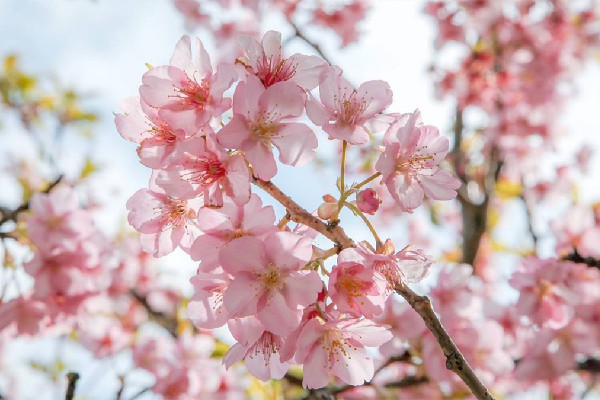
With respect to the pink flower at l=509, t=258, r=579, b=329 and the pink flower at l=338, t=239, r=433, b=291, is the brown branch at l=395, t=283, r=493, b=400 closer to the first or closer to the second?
the pink flower at l=338, t=239, r=433, b=291

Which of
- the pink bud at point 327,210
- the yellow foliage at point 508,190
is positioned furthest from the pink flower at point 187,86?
the yellow foliage at point 508,190

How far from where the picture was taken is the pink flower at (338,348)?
136cm

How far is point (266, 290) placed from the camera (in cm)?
133

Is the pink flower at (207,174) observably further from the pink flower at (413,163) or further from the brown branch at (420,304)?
the pink flower at (413,163)

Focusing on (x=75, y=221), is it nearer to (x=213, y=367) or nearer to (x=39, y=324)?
(x=39, y=324)

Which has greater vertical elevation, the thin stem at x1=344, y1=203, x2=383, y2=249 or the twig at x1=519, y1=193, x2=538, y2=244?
the twig at x1=519, y1=193, x2=538, y2=244

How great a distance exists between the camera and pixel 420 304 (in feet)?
4.12

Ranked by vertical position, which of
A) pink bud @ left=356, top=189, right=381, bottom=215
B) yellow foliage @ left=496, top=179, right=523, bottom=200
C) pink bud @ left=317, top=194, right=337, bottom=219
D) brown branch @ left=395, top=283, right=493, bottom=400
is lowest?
brown branch @ left=395, top=283, right=493, bottom=400

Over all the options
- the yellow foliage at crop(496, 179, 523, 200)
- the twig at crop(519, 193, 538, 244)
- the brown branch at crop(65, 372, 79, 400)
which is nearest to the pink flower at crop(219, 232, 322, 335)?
Answer: the brown branch at crop(65, 372, 79, 400)

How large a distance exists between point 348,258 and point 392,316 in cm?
160

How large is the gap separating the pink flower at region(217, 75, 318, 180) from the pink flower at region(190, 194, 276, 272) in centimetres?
8

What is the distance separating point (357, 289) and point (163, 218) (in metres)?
Answer: 0.55

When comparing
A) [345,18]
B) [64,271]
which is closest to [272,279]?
[64,271]

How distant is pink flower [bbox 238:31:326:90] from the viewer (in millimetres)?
1424
